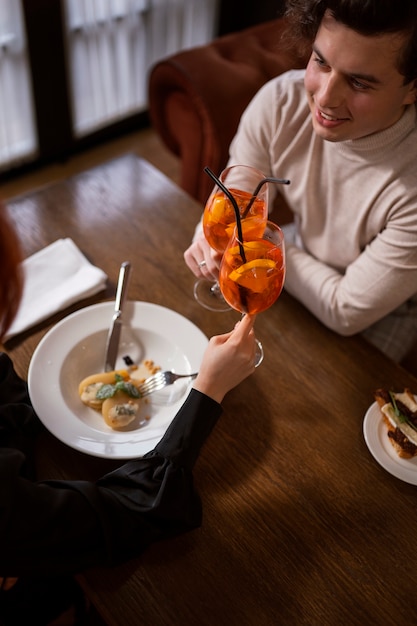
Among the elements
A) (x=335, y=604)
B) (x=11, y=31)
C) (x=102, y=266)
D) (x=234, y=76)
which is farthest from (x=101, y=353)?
(x=11, y=31)

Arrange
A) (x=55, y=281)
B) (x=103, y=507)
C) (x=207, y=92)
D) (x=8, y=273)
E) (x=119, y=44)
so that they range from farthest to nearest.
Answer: (x=119, y=44) → (x=207, y=92) → (x=55, y=281) → (x=103, y=507) → (x=8, y=273)

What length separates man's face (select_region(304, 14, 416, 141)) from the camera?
3.55 ft

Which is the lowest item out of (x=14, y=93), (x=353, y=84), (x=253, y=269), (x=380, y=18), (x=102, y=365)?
(x=14, y=93)

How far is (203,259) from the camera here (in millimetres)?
1315

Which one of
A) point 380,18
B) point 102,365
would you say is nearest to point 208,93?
point 380,18

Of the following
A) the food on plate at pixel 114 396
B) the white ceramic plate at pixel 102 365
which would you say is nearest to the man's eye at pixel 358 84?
the white ceramic plate at pixel 102 365

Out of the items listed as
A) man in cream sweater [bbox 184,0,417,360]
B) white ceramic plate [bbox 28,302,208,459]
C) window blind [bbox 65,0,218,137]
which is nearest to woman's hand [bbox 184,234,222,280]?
man in cream sweater [bbox 184,0,417,360]

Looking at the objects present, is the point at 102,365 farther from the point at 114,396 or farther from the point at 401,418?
the point at 401,418

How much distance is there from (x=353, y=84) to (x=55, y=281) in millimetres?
782

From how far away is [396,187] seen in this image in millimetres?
1322

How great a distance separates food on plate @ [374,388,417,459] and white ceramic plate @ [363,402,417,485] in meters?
0.01

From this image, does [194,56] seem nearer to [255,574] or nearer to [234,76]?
[234,76]

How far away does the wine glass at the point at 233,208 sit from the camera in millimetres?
1143

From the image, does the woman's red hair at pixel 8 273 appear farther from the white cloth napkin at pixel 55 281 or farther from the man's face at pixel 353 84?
the man's face at pixel 353 84
